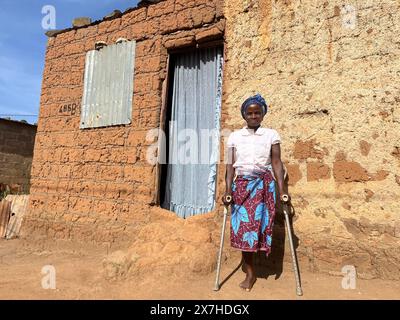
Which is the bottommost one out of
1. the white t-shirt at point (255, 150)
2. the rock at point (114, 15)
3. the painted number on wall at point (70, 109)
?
the white t-shirt at point (255, 150)

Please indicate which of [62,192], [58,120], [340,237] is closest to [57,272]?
[62,192]

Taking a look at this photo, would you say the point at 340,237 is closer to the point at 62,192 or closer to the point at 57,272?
the point at 57,272

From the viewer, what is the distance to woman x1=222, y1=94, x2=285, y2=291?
3.21m

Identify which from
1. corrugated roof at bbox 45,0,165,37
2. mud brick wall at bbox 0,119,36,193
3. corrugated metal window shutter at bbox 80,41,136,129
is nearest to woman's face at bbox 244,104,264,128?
corrugated metal window shutter at bbox 80,41,136,129

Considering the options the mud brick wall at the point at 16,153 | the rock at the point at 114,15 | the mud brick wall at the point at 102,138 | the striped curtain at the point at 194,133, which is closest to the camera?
the striped curtain at the point at 194,133

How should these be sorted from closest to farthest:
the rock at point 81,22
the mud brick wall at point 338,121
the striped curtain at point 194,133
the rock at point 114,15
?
the mud brick wall at point 338,121 < the striped curtain at point 194,133 < the rock at point 114,15 < the rock at point 81,22

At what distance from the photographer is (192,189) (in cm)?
467

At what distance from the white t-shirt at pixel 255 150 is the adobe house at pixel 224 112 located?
593 mm

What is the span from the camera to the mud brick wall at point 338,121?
131 inches

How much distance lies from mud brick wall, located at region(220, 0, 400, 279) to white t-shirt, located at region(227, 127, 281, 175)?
0.59 metres

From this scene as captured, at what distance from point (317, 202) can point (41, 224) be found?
4.14m

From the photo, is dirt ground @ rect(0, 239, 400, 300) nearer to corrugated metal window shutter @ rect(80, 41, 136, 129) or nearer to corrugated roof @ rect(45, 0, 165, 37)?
corrugated metal window shutter @ rect(80, 41, 136, 129)

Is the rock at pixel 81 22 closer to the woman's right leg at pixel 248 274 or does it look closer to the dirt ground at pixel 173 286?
the dirt ground at pixel 173 286

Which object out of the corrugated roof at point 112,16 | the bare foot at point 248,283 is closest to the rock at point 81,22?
the corrugated roof at point 112,16
